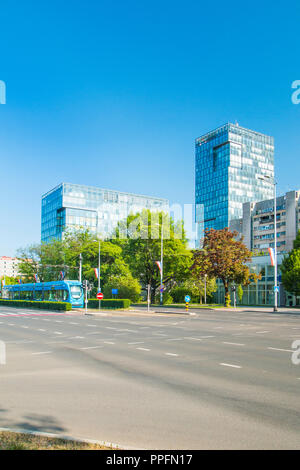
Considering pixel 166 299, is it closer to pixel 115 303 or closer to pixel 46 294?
pixel 115 303

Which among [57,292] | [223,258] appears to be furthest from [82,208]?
[223,258]

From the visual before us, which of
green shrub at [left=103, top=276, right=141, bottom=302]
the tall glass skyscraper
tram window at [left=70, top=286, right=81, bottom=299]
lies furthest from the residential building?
tram window at [left=70, top=286, right=81, bottom=299]

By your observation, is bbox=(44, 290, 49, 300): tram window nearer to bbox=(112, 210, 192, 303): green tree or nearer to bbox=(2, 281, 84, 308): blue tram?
bbox=(2, 281, 84, 308): blue tram

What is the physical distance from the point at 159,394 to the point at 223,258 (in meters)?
43.3

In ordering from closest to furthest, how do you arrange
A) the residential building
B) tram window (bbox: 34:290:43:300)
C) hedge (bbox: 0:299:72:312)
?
1. hedge (bbox: 0:299:72:312)
2. tram window (bbox: 34:290:43:300)
3. the residential building

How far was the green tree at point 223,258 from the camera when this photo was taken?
50094 millimetres

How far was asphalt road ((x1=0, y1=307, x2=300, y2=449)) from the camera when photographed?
17.7ft

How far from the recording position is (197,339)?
1638 cm

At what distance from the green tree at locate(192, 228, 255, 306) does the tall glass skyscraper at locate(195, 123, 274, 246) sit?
3341 inches

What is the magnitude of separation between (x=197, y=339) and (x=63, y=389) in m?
9.24

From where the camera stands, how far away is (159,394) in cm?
755

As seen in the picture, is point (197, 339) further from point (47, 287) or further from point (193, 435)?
point (47, 287)

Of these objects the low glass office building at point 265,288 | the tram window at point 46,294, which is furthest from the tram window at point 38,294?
the low glass office building at point 265,288

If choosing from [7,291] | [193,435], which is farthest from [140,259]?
[193,435]
